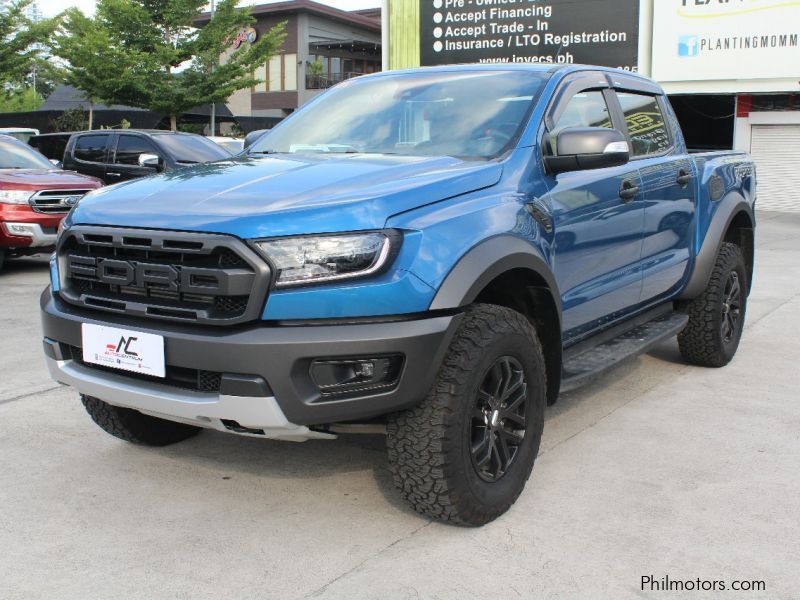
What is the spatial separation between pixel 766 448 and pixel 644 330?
95cm

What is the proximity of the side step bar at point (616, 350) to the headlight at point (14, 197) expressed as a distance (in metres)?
7.28

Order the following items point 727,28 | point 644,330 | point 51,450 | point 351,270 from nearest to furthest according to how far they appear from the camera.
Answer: point 351,270
point 51,450
point 644,330
point 727,28

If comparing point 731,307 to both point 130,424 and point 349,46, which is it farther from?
point 349,46

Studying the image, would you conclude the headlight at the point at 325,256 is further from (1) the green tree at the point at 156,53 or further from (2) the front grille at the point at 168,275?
(1) the green tree at the point at 156,53

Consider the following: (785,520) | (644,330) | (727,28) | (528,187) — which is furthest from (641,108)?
(727,28)

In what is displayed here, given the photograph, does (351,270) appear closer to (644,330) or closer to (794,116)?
(644,330)

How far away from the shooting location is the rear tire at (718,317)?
5.43 metres

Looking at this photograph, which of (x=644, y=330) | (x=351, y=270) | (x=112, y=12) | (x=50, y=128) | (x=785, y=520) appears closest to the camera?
(x=351, y=270)

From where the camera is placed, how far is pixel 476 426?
10.6ft

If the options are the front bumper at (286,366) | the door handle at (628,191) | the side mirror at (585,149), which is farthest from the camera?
the door handle at (628,191)

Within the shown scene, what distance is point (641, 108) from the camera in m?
5.04

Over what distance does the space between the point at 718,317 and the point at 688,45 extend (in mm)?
16330

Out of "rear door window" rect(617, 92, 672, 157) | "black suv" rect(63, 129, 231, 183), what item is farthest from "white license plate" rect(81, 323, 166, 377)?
"black suv" rect(63, 129, 231, 183)

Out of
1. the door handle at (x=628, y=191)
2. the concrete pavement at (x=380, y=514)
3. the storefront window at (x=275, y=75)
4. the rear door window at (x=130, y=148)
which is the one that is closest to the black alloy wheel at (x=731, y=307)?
the concrete pavement at (x=380, y=514)
